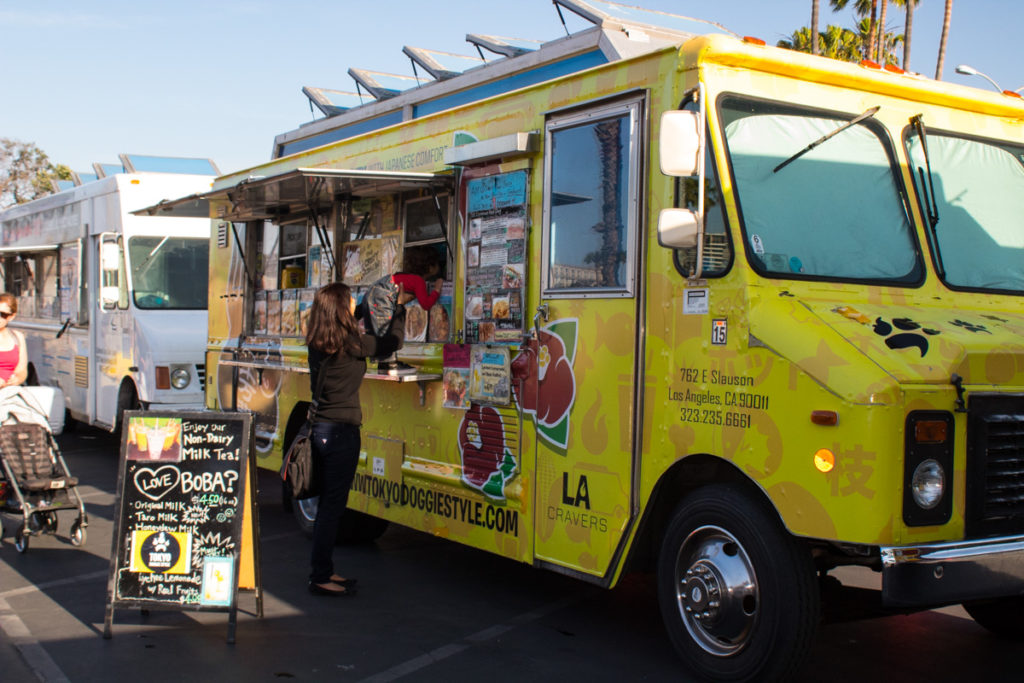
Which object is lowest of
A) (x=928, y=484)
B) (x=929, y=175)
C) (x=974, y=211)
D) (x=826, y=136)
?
(x=928, y=484)

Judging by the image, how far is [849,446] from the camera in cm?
408

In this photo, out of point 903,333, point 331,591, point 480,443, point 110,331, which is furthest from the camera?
point 110,331

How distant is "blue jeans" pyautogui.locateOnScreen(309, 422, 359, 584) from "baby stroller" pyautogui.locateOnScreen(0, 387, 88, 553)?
2519mm

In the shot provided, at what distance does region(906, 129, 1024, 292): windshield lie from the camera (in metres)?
5.12

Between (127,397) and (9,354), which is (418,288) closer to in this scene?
(9,354)

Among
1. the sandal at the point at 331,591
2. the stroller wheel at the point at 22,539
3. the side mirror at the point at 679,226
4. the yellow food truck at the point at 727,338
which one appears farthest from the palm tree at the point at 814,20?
the side mirror at the point at 679,226

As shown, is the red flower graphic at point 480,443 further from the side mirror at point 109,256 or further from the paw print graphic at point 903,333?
the side mirror at point 109,256

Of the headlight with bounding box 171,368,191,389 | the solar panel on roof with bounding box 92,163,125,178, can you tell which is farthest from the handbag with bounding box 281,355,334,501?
the solar panel on roof with bounding box 92,163,125,178

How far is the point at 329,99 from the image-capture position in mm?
14500

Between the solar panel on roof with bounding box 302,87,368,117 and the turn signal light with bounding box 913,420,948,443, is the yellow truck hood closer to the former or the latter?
the turn signal light with bounding box 913,420,948,443

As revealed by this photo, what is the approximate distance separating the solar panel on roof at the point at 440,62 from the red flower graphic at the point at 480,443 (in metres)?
6.21

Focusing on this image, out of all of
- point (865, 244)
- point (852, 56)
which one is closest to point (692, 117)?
point (865, 244)

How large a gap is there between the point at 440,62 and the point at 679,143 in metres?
8.47

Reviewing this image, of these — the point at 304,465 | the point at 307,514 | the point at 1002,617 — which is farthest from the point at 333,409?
the point at 1002,617
